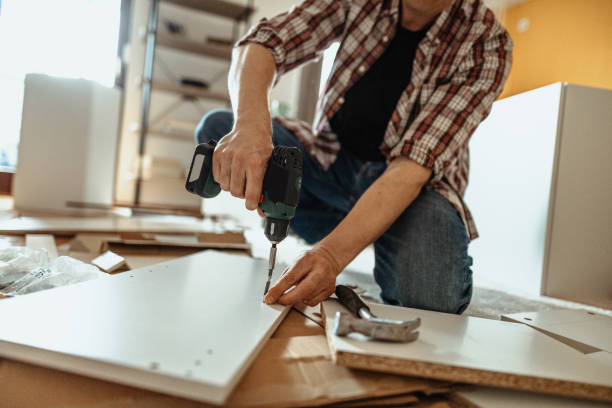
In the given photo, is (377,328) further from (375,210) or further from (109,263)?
(109,263)

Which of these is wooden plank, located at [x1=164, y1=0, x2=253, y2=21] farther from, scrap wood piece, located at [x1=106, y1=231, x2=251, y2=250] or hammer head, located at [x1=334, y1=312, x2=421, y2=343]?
hammer head, located at [x1=334, y1=312, x2=421, y2=343]

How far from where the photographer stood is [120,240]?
1300 millimetres

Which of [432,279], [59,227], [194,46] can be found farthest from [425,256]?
[194,46]

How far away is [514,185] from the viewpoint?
1479mm

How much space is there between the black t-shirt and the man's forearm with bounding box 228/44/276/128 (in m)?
0.31

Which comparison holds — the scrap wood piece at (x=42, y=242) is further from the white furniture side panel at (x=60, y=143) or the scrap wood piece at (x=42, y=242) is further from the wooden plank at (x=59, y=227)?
the white furniture side panel at (x=60, y=143)

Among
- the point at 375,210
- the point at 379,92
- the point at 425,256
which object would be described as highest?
the point at 379,92

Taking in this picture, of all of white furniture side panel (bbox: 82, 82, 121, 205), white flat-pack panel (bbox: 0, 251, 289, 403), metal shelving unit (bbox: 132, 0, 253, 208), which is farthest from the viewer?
metal shelving unit (bbox: 132, 0, 253, 208)

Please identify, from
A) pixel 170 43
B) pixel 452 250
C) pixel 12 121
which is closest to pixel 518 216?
pixel 452 250

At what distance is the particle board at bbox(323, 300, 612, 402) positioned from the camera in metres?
0.51

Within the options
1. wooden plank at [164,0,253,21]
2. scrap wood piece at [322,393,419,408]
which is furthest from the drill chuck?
wooden plank at [164,0,253,21]

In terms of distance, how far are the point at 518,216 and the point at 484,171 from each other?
11.5 inches

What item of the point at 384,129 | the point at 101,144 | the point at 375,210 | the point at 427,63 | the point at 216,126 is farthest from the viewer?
the point at 101,144

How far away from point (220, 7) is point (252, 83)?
3.08 metres
